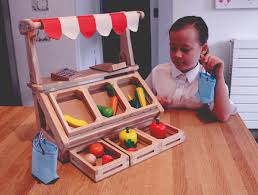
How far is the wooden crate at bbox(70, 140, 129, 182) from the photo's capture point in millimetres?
878

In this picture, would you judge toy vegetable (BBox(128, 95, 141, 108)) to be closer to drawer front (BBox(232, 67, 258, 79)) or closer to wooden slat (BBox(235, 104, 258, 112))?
drawer front (BBox(232, 67, 258, 79))

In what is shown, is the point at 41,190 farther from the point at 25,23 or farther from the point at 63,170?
the point at 25,23

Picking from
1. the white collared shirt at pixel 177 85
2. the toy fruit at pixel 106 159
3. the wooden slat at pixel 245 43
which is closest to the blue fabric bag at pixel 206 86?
the white collared shirt at pixel 177 85

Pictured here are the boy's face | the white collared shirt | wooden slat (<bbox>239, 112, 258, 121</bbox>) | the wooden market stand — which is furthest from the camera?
wooden slat (<bbox>239, 112, 258, 121</bbox>)

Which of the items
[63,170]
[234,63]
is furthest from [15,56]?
[63,170]

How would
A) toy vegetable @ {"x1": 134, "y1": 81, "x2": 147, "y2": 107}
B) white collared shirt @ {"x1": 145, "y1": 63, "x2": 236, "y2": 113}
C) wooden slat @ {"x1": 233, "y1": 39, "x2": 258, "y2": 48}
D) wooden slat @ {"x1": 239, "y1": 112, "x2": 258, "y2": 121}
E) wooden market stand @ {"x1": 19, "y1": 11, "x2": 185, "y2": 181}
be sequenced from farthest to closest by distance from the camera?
1. wooden slat @ {"x1": 239, "y1": 112, "x2": 258, "y2": 121}
2. wooden slat @ {"x1": 233, "y1": 39, "x2": 258, "y2": 48}
3. white collared shirt @ {"x1": 145, "y1": 63, "x2": 236, "y2": 113}
4. toy vegetable @ {"x1": 134, "y1": 81, "x2": 147, "y2": 107}
5. wooden market stand @ {"x1": 19, "y1": 11, "x2": 185, "y2": 181}

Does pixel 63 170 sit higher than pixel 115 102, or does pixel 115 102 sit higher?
pixel 115 102

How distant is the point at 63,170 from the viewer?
0.94 m

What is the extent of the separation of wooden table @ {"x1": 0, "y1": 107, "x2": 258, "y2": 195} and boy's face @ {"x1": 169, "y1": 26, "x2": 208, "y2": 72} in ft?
1.01

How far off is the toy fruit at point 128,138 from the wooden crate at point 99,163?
5cm

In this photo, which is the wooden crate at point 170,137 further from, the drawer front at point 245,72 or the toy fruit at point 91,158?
the drawer front at point 245,72

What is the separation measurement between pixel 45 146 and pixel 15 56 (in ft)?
6.85

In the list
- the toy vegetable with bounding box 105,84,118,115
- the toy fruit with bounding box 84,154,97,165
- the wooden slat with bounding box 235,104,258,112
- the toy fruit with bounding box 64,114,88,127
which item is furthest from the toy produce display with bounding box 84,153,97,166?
the wooden slat with bounding box 235,104,258,112

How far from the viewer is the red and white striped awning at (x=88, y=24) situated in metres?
1.00
